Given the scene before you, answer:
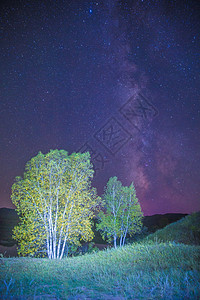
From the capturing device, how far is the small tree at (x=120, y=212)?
85.7ft

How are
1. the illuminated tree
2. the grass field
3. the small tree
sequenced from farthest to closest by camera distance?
the small tree, the illuminated tree, the grass field

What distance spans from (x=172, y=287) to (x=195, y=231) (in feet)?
53.6

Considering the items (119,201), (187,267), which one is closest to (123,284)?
(187,267)

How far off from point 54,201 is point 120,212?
1529 centimetres

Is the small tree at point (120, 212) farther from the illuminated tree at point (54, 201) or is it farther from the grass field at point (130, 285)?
the grass field at point (130, 285)

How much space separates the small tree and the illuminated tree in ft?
42.0

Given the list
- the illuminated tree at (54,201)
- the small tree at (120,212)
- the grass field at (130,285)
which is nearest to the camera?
the grass field at (130,285)

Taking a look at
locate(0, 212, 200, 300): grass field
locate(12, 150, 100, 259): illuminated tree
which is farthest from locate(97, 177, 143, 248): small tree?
locate(0, 212, 200, 300): grass field

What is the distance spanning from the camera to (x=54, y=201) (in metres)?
14.1

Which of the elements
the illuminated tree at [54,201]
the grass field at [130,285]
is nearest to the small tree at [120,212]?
the illuminated tree at [54,201]

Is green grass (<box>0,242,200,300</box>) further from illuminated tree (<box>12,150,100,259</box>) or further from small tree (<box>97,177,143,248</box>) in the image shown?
small tree (<box>97,177,143,248</box>)

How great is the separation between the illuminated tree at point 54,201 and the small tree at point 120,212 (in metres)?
12.8

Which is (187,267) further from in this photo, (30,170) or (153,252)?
(30,170)

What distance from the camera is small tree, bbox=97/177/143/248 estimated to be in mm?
26125
